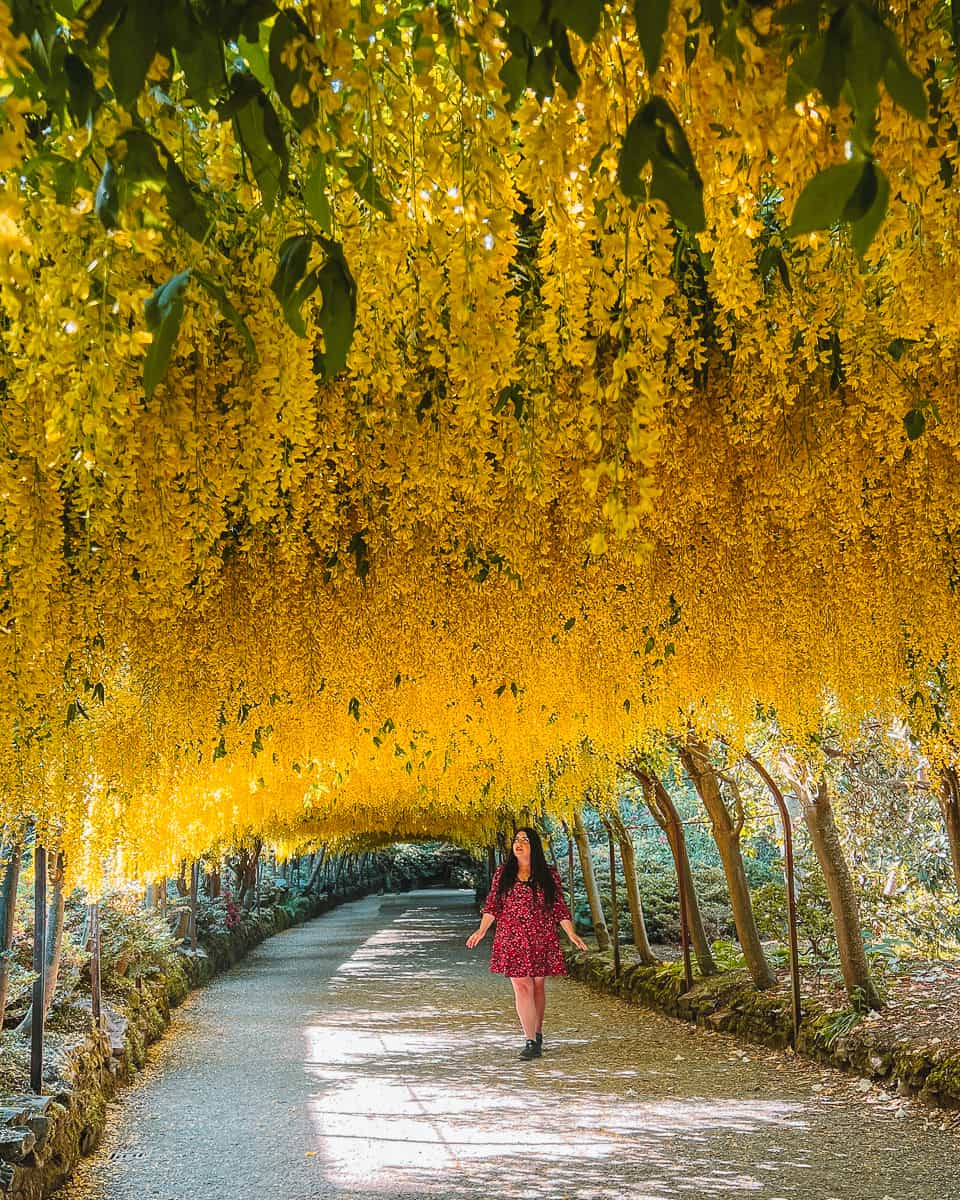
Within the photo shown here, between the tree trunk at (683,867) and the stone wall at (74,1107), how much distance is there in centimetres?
429

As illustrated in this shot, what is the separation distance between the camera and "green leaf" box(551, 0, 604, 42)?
88 cm

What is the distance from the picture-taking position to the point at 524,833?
672 centimetres

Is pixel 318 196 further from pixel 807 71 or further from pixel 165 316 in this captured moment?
pixel 807 71

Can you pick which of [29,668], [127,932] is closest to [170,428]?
[29,668]

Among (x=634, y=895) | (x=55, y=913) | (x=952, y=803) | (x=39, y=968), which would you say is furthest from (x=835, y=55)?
(x=634, y=895)

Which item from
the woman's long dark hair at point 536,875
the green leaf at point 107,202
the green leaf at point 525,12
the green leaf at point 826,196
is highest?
the green leaf at point 525,12

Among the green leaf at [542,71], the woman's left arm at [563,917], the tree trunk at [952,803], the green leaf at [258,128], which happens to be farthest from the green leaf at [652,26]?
the woman's left arm at [563,917]

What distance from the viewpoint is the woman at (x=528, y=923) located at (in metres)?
6.63

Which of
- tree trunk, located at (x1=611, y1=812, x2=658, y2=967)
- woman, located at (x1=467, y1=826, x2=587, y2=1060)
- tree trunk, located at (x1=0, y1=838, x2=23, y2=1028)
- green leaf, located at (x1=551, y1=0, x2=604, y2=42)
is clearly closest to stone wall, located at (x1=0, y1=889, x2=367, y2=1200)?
tree trunk, located at (x1=0, y1=838, x2=23, y2=1028)

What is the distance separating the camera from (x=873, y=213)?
835 millimetres

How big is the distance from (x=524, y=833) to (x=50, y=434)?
5.70 metres

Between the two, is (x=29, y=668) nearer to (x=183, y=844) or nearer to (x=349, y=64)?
(x=349, y=64)

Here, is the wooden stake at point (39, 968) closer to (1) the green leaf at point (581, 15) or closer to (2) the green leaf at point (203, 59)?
(2) the green leaf at point (203, 59)

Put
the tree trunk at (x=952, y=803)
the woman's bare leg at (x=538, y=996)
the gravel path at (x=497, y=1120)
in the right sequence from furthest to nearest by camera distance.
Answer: the woman's bare leg at (x=538, y=996) < the tree trunk at (x=952, y=803) < the gravel path at (x=497, y=1120)
